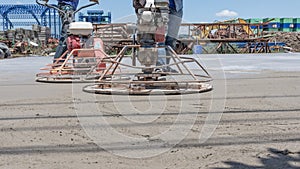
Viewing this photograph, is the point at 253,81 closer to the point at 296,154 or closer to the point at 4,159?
the point at 296,154

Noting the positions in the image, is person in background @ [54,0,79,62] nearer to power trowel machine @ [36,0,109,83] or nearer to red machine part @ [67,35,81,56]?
power trowel machine @ [36,0,109,83]

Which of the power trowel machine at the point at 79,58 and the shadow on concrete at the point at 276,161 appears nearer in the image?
the shadow on concrete at the point at 276,161

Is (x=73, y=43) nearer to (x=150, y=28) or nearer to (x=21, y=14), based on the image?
(x=150, y=28)

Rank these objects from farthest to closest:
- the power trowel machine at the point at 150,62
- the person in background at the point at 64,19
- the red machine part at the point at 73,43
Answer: the person in background at the point at 64,19
the red machine part at the point at 73,43
the power trowel machine at the point at 150,62

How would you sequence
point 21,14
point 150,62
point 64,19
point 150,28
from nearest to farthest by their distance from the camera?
point 150,28 < point 150,62 < point 64,19 < point 21,14

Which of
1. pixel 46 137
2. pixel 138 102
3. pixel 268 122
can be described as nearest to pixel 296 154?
pixel 268 122

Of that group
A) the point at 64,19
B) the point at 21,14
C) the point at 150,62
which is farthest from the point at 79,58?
the point at 21,14

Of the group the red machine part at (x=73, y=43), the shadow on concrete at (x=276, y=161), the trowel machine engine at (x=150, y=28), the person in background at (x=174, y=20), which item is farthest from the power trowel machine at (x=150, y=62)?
the shadow on concrete at (x=276, y=161)

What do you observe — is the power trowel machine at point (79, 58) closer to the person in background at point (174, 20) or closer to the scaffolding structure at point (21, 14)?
the person in background at point (174, 20)

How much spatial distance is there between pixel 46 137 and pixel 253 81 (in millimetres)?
3185

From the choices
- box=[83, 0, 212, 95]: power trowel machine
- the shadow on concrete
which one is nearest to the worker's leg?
box=[83, 0, 212, 95]: power trowel machine

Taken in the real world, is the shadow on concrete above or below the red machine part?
below

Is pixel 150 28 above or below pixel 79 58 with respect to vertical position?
above

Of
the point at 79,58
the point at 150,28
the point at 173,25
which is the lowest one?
the point at 79,58
